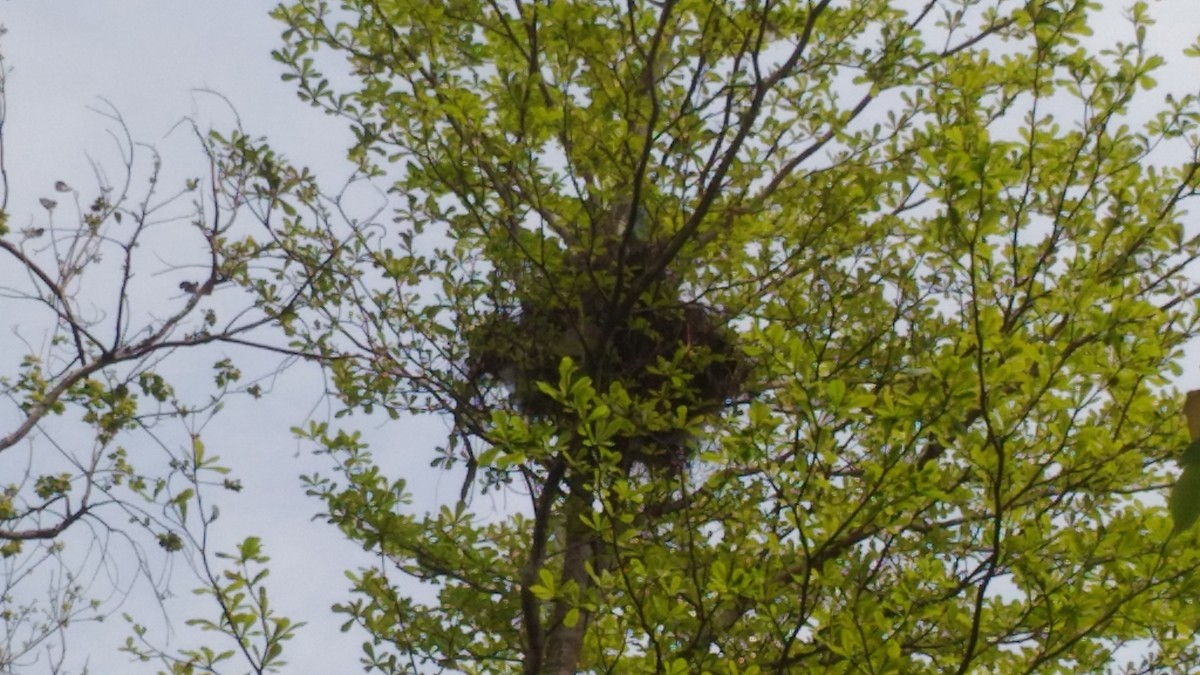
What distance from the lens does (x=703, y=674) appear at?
150 inches

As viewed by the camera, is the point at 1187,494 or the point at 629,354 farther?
the point at 629,354

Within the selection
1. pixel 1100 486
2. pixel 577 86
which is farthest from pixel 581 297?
pixel 1100 486

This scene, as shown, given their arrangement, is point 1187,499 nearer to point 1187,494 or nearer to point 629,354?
point 1187,494

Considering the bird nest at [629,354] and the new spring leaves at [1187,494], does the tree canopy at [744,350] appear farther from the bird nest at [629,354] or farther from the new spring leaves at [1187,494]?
the new spring leaves at [1187,494]

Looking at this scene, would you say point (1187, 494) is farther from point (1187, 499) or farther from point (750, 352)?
point (750, 352)

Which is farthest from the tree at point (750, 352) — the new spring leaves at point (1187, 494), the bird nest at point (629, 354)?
the new spring leaves at point (1187, 494)

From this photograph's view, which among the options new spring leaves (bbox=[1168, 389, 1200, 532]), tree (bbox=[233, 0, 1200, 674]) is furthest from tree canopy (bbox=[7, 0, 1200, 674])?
new spring leaves (bbox=[1168, 389, 1200, 532])

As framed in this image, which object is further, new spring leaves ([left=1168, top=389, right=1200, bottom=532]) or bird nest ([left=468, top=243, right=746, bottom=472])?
bird nest ([left=468, top=243, right=746, bottom=472])

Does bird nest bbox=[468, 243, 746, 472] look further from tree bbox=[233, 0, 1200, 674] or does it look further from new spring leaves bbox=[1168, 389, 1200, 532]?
new spring leaves bbox=[1168, 389, 1200, 532]

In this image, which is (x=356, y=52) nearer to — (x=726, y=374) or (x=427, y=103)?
(x=427, y=103)

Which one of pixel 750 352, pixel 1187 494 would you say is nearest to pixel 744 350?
pixel 750 352

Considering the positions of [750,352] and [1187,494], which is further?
[750,352]

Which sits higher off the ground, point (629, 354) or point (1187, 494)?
point (629, 354)

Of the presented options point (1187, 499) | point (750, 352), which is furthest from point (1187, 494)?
point (750, 352)
